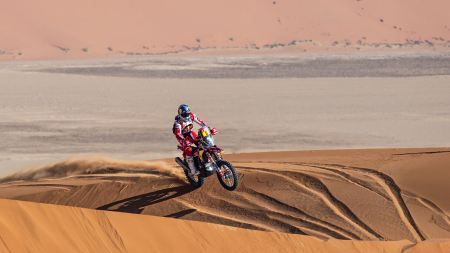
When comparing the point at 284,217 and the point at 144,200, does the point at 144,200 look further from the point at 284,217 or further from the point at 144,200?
the point at 284,217

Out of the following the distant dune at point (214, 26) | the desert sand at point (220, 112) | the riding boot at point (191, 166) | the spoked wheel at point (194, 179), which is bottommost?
the distant dune at point (214, 26)

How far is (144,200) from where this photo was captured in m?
13.1

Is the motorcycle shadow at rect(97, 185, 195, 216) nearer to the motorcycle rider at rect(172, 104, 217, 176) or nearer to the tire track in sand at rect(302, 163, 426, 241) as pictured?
the motorcycle rider at rect(172, 104, 217, 176)

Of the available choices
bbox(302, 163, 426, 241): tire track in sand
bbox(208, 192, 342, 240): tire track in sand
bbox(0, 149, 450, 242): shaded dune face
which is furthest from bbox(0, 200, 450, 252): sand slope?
bbox(0, 149, 450, 242): shaded dune face

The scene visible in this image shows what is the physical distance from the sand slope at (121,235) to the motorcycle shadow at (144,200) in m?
4.00

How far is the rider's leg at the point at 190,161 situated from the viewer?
13219 millimetres

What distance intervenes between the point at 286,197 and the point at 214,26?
94510 mm

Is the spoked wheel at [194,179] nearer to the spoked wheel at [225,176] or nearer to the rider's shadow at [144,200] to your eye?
the rider's shadow at [144,200]

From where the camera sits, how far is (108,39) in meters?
98.0

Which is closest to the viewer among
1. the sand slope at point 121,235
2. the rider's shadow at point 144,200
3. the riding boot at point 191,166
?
the sand slope at point 121,235

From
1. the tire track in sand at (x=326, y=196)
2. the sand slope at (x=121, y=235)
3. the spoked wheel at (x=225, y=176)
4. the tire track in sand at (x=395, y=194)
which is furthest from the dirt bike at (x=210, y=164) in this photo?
the sand slope at (x=121, y=235)

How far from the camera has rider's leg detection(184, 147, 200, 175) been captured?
13.2 m

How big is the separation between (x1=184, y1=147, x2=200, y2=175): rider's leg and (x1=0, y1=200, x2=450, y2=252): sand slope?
4.25m

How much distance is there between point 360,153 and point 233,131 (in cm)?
1128
